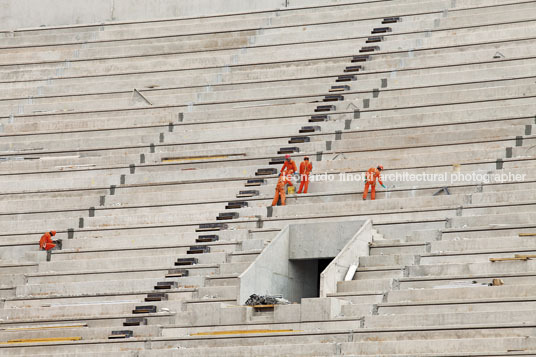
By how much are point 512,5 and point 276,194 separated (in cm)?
808

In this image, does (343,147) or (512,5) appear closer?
(343,147)

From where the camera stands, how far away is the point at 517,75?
23.5 metres

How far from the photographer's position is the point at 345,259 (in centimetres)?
1839

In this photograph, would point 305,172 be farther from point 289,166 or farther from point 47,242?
point 47,242

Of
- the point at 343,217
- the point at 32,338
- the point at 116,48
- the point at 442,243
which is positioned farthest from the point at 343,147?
the point at 116,48

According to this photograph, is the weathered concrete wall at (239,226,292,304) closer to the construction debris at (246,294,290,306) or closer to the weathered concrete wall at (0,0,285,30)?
the construction debris at (246,294,290,306)

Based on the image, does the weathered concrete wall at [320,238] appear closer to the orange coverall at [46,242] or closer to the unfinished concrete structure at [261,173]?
the unfinished concrete structure at [261,173]

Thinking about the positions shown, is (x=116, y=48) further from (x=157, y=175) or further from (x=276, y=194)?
(x=276, y=194)

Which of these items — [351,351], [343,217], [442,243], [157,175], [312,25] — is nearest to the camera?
[351,351]

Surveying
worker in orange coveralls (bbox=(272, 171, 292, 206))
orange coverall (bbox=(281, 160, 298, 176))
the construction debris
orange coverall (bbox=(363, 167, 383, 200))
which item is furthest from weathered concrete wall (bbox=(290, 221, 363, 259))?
orange coverall (bbox=(281, 160, 298, 176))

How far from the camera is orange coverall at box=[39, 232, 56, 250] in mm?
22047

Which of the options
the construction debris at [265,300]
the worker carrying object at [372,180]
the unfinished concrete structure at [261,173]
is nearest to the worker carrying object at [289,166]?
the unfinished concrete structure at [261,173]

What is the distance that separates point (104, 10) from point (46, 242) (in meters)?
11.5

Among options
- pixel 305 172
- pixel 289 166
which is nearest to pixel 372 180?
pixel 305 172
